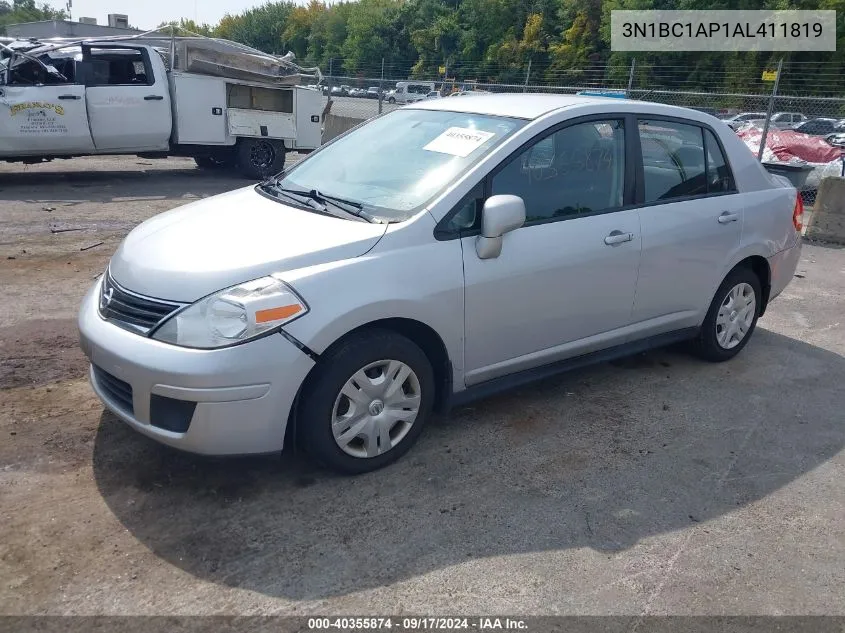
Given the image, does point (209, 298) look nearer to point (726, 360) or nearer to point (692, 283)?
point (692, 283)

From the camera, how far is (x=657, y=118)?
4.54 meters

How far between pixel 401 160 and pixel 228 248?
3.77ft

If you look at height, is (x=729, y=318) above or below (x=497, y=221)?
below

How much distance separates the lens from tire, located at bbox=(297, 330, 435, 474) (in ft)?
10.5

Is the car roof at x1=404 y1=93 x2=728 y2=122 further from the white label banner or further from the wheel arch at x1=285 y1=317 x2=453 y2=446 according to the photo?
the white label banner

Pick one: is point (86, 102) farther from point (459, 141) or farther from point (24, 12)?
point (24, 12)

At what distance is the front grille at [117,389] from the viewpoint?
316 cm

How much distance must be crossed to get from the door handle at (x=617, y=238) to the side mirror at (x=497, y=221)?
0.75 metres

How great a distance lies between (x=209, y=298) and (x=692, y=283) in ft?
10.2

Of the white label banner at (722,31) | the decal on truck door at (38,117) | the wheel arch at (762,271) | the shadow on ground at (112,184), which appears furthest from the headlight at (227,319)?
the white label banner at (722,31)

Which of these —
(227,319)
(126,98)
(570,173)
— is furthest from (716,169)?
(126,98)

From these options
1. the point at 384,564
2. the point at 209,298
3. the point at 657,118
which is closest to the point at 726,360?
the point at 657,118

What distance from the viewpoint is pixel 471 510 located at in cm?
326

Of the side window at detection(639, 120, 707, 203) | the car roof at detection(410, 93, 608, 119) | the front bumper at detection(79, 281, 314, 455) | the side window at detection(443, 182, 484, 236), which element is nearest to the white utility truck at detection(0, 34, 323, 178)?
the car roof at detection(410, 93, 608, 119)
